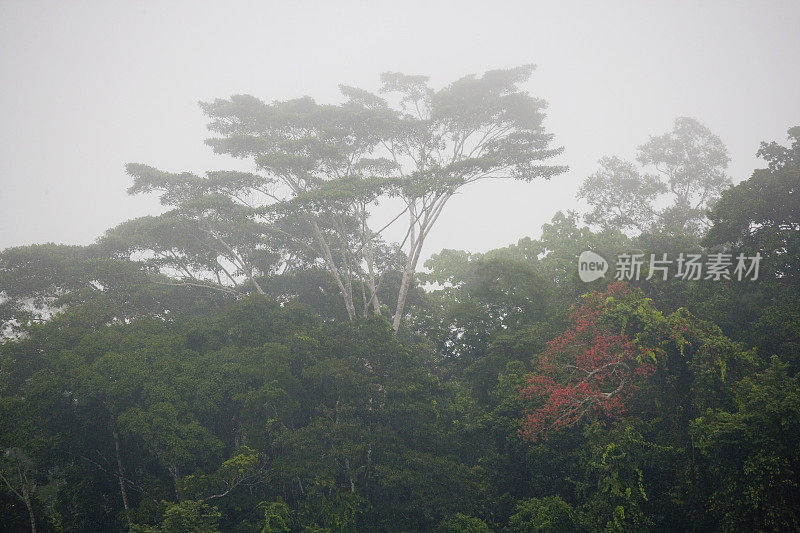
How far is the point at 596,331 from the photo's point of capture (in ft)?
39.7

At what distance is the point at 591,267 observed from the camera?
1498 centimetres

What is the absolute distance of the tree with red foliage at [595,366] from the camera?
1103cm

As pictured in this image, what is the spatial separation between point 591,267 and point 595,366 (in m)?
4.29

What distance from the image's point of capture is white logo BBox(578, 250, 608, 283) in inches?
573

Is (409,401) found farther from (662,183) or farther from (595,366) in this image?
(662,183)

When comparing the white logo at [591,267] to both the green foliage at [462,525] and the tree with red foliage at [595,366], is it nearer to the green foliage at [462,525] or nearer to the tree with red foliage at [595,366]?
the tree with red foliage at [595,366]

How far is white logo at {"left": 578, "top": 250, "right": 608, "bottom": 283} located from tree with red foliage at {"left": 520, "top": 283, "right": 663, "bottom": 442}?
1799mm

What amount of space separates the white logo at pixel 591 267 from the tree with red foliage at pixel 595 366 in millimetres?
1799

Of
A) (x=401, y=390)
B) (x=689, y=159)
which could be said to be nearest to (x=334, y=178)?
(x=401, y=390)

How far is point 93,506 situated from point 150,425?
2946 mm

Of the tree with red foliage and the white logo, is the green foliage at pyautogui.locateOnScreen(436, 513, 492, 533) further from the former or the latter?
the white logo

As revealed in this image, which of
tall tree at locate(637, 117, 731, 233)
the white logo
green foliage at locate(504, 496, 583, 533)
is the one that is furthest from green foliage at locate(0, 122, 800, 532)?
tall tree at locate(637, 117, 731, 233)

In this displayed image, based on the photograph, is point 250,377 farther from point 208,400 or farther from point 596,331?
point 596,331

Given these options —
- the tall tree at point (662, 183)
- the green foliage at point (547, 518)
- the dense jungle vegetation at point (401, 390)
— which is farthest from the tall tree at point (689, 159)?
the green foliage at point (547, 518)
